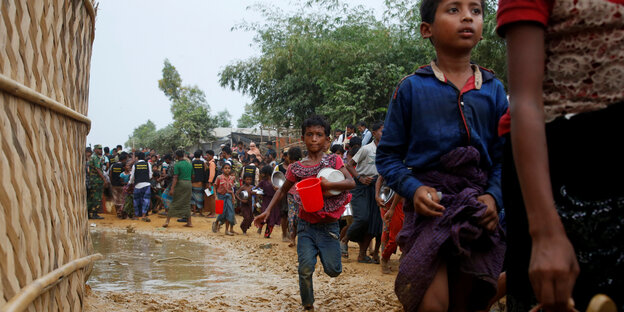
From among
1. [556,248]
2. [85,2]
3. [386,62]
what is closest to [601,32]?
[556,248]

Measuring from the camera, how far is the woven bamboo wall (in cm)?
237

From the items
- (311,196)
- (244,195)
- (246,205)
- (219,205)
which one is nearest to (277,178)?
(311,196)

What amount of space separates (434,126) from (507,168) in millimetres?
992

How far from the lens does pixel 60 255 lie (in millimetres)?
3084

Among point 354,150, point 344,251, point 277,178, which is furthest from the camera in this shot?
point 354,150

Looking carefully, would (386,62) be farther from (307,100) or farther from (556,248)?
(556,248)

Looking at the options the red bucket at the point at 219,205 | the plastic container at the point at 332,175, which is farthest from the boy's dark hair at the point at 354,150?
the red bucket at the point at 219,205

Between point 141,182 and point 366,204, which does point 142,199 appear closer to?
point 141,182

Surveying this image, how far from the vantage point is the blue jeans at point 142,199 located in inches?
677

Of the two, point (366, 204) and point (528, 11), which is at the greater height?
point (528, 11)

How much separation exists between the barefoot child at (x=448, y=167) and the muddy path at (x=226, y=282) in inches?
109

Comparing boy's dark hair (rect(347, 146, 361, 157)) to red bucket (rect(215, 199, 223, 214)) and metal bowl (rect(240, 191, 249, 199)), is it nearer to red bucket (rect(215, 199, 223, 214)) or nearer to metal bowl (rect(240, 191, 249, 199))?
metal bowl (rect(240, 191, 249, 199))

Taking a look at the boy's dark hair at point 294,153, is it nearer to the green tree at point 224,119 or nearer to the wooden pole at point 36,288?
the wooden pole at point 36,288

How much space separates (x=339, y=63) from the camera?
21.4 m
